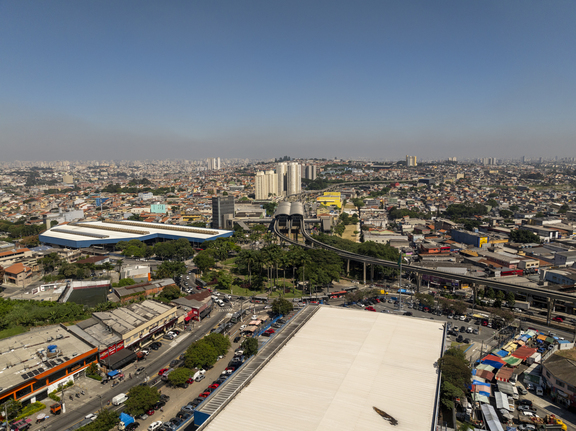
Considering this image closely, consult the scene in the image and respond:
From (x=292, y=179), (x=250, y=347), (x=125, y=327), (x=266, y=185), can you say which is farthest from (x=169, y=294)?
(x=292, y=179)

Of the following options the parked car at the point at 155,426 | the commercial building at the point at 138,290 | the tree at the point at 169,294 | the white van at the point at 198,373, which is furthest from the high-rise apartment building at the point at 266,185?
the parked car at the point at 155,426

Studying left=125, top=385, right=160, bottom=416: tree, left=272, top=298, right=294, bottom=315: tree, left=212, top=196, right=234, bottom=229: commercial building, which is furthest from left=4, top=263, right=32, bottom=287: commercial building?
left=212, top=196, right=234, bottom=229: commercial building

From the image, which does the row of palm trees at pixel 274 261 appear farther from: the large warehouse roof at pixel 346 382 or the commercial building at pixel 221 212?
the commercial building at pixel 221 212

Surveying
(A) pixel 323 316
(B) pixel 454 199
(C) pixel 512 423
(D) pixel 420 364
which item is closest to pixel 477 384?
(C) pixel 512 423

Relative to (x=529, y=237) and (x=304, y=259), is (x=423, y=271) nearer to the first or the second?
(x=304, y=259)

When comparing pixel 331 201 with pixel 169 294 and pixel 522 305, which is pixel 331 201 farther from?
pixel 169 294
